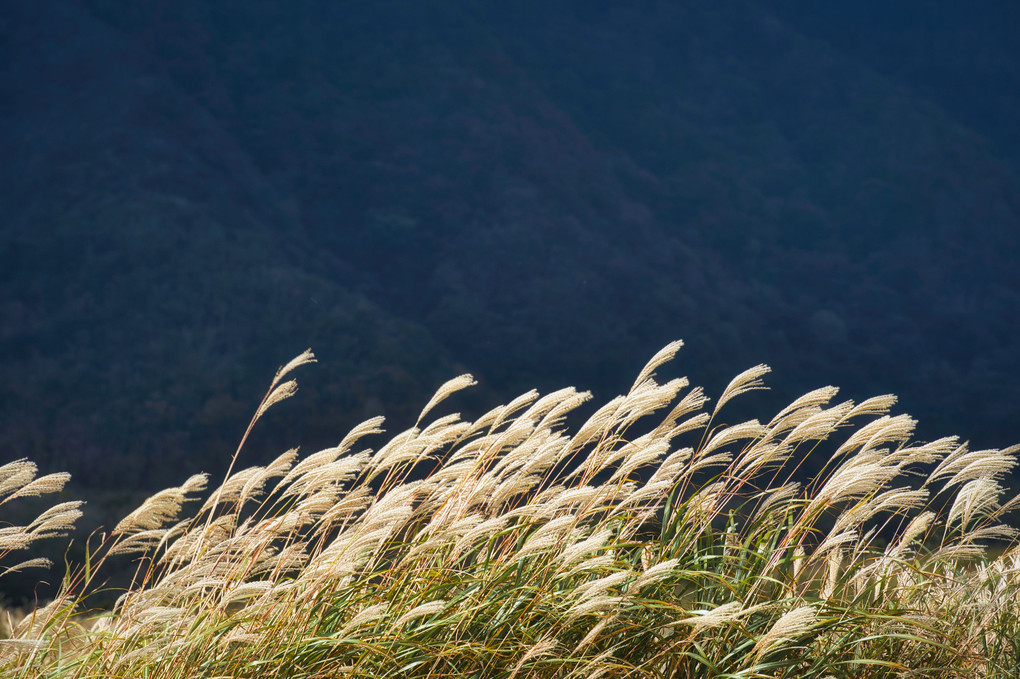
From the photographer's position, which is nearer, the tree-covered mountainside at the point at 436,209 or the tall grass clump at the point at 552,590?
the tall grass clump at the point at 552,590

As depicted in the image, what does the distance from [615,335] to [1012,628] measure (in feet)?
18.7

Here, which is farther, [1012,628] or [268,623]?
[1012,628]

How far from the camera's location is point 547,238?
809 centimetres

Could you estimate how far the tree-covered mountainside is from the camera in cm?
623

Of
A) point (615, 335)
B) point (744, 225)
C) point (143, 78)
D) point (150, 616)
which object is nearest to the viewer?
point (150, 616)

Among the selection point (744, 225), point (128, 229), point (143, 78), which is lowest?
point (128, 229)

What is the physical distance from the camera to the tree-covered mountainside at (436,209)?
623 centimetres

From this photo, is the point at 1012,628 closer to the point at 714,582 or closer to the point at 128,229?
the point at 714,582

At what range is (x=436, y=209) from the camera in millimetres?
8102

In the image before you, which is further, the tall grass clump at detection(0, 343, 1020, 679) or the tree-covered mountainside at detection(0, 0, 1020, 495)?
the tree-covered mountainside at detection(0, 0, 1020, 495)

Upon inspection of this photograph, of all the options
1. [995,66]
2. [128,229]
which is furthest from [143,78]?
[995,66]

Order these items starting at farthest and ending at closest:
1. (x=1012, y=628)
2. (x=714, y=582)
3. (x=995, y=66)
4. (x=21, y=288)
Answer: (x=995, y=66)
(x=21, y=288)
(x=1012, y=628)
(x=714, y=582)

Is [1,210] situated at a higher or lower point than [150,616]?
higher

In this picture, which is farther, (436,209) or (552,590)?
(436,209)
